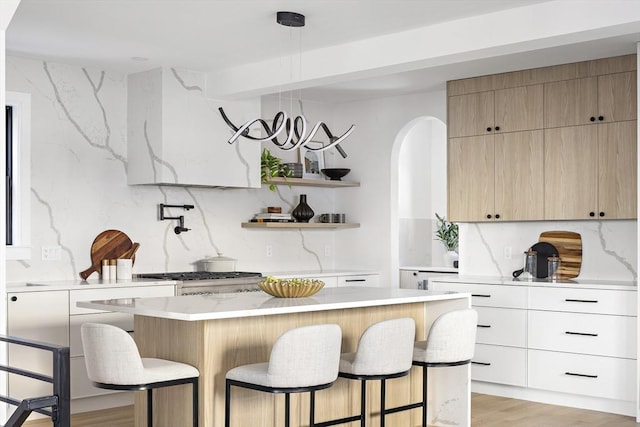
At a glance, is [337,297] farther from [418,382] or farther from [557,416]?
[557,416]

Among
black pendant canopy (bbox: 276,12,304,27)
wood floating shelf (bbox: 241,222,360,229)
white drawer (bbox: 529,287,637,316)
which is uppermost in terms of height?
black pendant canopy (bbox: 276,12,304,27)

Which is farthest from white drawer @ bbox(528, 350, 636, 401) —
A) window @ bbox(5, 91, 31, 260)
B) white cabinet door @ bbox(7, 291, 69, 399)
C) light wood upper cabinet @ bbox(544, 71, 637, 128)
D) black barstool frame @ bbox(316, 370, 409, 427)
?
window @ bbox(5, 91, 31, 260)

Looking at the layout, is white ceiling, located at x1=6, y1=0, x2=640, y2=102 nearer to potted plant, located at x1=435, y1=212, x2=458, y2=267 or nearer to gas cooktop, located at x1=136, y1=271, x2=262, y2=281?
gas cooktop, located at x1=136, y1=271, x2=262, y2=281

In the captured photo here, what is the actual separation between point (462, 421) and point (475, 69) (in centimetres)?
254

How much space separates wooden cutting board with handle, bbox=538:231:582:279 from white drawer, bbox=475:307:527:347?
50cm

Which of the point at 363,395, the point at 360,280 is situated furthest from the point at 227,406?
the point at 360,280

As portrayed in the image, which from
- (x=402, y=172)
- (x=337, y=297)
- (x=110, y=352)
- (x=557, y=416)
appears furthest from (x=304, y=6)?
(x=402, y=172)

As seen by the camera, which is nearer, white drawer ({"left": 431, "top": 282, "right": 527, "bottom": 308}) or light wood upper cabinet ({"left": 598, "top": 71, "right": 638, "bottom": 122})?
light wood upper cabinet ({"left": 598, "top": 71, "right": 638, "bottom": 122})

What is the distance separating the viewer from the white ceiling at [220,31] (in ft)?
15.1

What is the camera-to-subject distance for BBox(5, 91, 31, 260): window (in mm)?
5957

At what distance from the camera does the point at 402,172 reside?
875 cm

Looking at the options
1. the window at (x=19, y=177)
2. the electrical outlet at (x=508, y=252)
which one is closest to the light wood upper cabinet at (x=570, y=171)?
the electrical outlet at (x=508, y=252)

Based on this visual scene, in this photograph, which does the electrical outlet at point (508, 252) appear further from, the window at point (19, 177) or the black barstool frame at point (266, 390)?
the window at point (19, 177)

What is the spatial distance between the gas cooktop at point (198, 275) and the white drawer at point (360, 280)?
91cm
